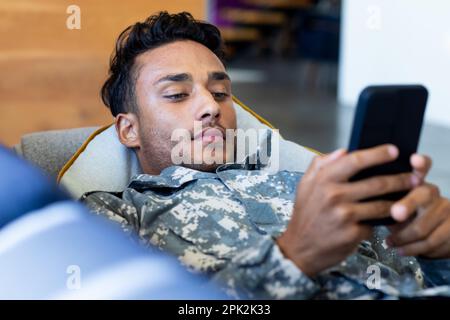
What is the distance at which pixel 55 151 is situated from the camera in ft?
5.48

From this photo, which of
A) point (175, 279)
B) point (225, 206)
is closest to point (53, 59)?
point (225, 206)

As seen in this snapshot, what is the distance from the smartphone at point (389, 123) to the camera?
843 millimetres

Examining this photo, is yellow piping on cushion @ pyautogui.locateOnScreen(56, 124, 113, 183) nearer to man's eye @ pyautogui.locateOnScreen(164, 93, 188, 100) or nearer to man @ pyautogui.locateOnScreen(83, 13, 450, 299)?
man @ pyautogui.locateOnScreen(83, 13, 450, 299)

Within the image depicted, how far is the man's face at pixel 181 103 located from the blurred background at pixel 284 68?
3.04 ft

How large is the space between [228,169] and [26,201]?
0.57 metres

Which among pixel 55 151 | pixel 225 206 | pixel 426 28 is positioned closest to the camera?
pixel 225 206

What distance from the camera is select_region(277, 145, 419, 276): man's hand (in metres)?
0.81

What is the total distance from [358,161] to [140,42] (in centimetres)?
90

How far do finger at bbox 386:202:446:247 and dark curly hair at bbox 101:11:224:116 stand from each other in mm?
754

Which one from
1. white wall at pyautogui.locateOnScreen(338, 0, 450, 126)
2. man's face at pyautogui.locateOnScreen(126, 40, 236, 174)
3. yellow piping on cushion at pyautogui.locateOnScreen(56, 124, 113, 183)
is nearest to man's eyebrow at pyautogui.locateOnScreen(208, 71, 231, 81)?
man's face at pyautogui.locateOnScreen(126, 40, 236, 174)

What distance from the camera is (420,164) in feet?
2.88

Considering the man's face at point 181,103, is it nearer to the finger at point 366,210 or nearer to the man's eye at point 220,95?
the man's eye at point 220,95

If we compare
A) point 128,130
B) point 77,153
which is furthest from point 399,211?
point 77,153

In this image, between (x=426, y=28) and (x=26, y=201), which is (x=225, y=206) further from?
(x=426, y=28)
